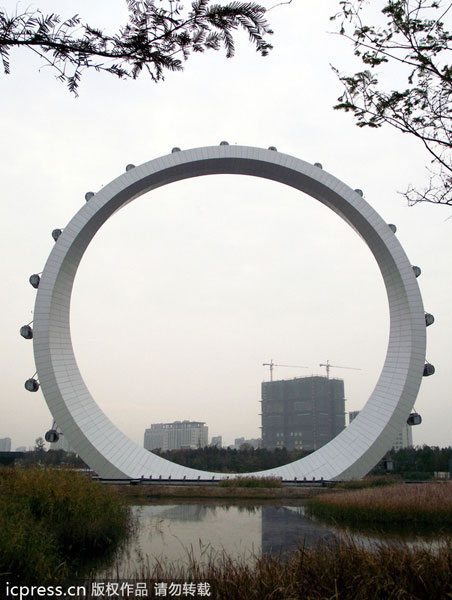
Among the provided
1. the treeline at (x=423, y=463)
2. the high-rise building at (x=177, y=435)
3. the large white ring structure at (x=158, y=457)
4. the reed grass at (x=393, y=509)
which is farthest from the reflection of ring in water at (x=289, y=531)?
the high-rise building at (x=177, y=435)

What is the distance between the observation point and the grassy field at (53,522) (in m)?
5.25

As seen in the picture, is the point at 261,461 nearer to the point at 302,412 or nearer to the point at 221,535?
the point at 221,535

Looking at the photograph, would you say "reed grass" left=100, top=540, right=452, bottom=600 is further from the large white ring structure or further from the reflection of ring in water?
the large white ring structure

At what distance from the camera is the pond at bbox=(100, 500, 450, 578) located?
651cm

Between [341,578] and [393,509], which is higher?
[341,578]

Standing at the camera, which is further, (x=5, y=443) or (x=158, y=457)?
(x=5, y=443)

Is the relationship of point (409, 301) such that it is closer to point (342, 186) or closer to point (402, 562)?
point (342, 186)

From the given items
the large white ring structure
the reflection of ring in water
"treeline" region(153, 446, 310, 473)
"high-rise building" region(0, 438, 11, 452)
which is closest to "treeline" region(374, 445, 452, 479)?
"treeline" region(153, 446, 310, 473)

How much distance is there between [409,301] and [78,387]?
1100 cm

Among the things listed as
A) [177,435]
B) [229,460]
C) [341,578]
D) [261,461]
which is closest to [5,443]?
[177,435]

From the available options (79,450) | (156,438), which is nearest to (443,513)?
(79,450)

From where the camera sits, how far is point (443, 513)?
985cm

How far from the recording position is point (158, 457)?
1831 centimetres

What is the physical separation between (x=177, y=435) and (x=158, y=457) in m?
73.5
